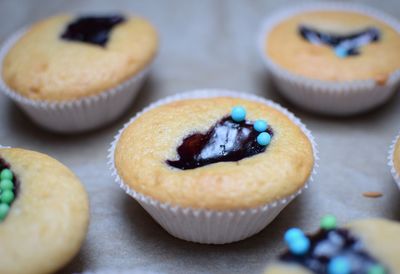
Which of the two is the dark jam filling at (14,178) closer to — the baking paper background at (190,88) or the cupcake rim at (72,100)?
the baking paper background at (190,88)

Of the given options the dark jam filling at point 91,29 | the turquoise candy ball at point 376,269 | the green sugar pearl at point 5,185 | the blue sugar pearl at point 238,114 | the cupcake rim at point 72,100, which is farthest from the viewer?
the dark jam filling at point 91,29

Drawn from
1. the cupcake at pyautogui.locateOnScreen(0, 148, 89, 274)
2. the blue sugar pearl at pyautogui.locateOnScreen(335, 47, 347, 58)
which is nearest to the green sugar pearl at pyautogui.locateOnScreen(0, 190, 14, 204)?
the cupcake at pyautogui.locateOnScreen(0, 148, 89, 274)

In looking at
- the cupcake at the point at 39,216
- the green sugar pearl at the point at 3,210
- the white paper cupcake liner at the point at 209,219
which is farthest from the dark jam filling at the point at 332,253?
the green sugar pearl at the point at 3,210

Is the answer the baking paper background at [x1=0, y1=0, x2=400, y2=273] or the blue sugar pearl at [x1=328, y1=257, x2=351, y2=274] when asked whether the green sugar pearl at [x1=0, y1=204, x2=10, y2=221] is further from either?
the blue sugar pearl at [x1=328, y1=257, x2=351, y2=274]

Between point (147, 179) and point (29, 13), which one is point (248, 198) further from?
point (29, 13)

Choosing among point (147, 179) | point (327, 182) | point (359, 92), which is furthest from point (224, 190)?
point (359, 92)

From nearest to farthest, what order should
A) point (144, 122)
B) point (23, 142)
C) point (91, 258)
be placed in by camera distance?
point (91, 258)
point (144, 122)
point (23, 142)
